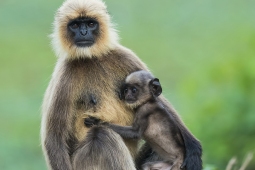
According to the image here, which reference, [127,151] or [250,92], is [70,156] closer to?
[127,151]

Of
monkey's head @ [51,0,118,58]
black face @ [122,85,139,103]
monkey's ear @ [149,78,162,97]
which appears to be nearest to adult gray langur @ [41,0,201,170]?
monkey's head @ [51,0,118,58]

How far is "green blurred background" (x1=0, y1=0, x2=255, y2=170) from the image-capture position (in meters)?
10.7

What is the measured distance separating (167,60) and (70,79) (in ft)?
26.3

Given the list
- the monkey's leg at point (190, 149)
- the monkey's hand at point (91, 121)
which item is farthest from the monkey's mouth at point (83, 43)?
the monkey's leg at point (190, 149)

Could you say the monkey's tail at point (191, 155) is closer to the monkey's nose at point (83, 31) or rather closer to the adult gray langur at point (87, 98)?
the adult gray langur at point (87, 98)

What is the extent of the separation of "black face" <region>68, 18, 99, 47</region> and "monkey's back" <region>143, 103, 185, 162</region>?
75cm

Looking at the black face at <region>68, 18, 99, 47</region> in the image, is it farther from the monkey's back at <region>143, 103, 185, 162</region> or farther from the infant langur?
the monkey's back at <region>143, 103, 185, 162</region>

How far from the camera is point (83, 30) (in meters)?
8.17

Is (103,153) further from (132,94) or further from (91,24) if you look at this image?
(91,24)

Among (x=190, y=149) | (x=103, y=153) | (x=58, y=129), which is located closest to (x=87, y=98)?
(x=58, y=129)

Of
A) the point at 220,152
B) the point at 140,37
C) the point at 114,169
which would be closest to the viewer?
the point at 114,169

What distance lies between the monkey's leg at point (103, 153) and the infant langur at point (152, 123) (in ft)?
0.29

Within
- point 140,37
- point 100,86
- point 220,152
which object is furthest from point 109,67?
point 140,37

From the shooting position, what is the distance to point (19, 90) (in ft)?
51.5
